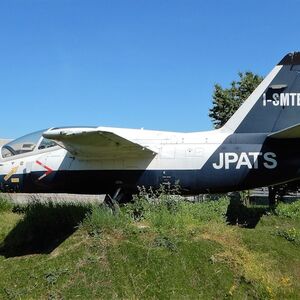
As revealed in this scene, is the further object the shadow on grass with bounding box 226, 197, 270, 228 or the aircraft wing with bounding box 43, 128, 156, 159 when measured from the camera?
the shadow on grass with bounding box 226, 197, 270, 228

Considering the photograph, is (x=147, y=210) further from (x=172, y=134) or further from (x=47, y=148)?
(x=47, y=148)

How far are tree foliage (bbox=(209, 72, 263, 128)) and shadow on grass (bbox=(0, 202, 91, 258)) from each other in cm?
1764

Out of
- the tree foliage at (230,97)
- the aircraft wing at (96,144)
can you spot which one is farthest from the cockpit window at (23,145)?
the tree foliage at (230,97)

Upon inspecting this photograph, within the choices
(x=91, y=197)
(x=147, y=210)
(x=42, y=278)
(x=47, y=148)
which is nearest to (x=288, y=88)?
(x=147, y=210)

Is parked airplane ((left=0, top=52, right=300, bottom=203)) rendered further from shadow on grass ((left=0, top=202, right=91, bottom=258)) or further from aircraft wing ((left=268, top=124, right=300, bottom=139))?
shadow on grass ((left=0, top=202, right=91, bottom=258))

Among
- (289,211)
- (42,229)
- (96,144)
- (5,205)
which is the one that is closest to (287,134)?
(96,144)

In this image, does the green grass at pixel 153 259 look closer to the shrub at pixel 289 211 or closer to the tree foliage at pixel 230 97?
the shrub at pixel 289 211

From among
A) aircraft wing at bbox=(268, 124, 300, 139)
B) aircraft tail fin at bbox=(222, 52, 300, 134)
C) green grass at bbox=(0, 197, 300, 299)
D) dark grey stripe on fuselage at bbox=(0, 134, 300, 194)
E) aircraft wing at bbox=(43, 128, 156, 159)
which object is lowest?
green grass at bbox=(0, 197, 300, 299)

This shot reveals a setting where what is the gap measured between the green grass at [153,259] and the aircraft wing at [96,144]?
135cm

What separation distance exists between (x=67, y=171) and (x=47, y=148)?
0.88 meters

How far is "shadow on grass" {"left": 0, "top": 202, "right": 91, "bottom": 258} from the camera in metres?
8.88

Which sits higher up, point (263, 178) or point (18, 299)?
point (263, 178)

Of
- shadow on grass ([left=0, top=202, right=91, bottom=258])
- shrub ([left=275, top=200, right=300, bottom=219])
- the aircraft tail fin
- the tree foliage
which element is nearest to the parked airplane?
the aircraft tail fin

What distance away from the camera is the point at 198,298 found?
21.2ft
